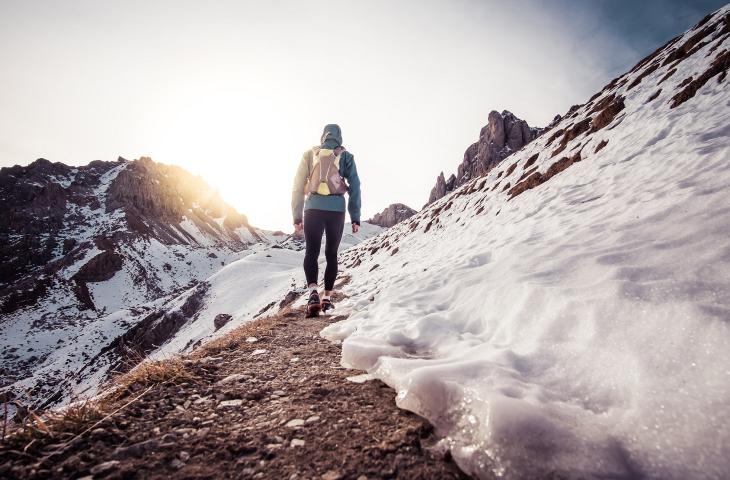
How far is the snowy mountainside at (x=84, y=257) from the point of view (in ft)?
111

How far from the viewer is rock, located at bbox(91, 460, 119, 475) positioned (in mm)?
1475

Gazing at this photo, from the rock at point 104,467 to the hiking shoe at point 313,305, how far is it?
4.48 m

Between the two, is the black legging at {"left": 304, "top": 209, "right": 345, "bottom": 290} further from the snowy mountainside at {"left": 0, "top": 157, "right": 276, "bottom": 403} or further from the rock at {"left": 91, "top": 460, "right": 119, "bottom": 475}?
the snowy mountainside at {"left": 0, "top": 157, "right": 276, "bottom": 403}

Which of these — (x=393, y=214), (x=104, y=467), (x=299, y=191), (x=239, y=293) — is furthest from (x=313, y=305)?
(x=393, y=214)

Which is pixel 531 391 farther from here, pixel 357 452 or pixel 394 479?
pixel 357 452

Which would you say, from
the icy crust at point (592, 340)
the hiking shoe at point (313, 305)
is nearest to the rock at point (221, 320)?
the hiking shoe at point (313, 305)

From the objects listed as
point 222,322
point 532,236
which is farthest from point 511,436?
point 222,322

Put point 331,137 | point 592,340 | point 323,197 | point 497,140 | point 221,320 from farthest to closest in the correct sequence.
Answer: point 497,140 < point 221,320 < point 331,137 < point 323,197 < point 592,340

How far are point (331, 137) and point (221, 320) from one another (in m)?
25.8

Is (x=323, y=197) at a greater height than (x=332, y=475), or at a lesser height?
greater

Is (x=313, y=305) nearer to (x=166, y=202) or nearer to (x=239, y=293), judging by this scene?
(x=239, y=293)

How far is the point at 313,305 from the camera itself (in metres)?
6.03

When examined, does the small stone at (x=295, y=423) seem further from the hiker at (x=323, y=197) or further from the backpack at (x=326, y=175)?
the backpack at (x=326, y=175)

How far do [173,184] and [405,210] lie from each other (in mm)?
79148
